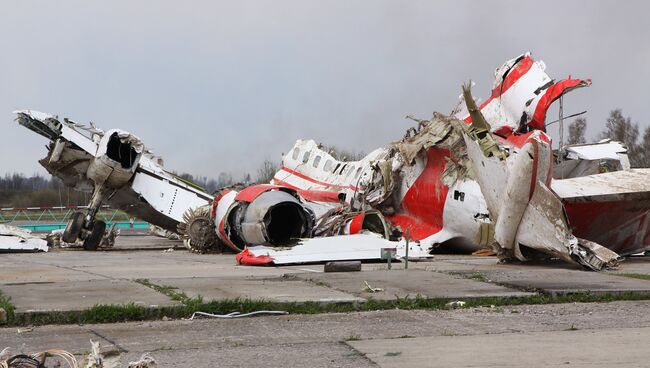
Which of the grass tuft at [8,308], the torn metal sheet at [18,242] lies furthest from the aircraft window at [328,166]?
the grass tuft at [8,308]

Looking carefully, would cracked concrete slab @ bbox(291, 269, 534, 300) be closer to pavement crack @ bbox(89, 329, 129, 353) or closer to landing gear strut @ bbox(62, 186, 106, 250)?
pavement crack @ bbox(89, 329, 129, 353)

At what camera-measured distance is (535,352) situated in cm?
554

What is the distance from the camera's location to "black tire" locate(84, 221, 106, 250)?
22.5m

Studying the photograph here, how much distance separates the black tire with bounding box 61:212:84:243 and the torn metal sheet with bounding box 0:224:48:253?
1.49 metres

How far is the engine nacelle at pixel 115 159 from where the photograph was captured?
21734 millimetres

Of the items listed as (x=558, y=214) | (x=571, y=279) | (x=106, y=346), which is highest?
(x=558, y=214)

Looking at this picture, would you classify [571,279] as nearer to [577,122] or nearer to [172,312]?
[172,312]

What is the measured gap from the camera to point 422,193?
18.2 m

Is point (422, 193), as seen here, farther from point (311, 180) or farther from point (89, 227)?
point (89, 227)

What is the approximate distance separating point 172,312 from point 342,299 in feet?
5.31

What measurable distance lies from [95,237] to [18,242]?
259 centimetres

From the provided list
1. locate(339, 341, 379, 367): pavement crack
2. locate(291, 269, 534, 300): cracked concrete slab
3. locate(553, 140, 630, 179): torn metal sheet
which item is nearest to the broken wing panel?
locate(553, 140, 630, 179): torn metal sheet

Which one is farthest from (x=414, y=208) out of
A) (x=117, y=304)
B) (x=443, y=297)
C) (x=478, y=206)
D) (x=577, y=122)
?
(x=577, y=122)

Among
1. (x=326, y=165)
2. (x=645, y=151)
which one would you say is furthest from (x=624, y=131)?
(x=326, y=165)
